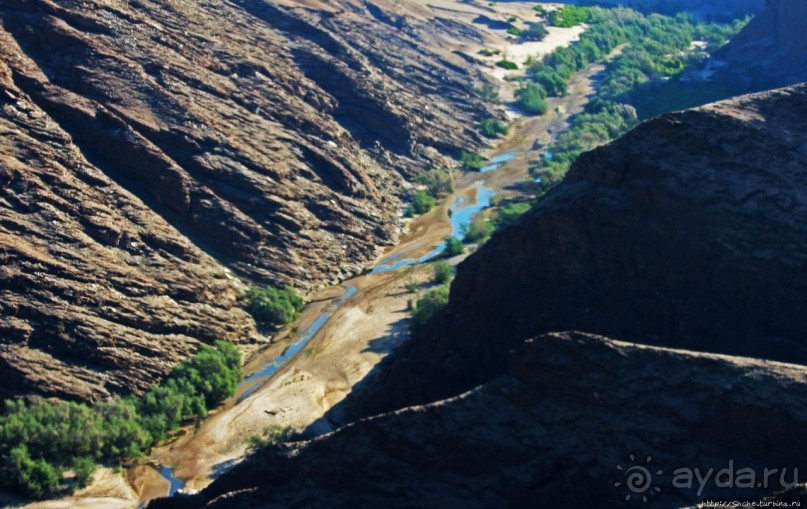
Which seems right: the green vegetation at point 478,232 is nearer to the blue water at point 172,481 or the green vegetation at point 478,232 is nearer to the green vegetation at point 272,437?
the green vegetation at point 272,437

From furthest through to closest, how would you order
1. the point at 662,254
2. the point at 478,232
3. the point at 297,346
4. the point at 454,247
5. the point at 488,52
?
the point at 488,52 → the point at 478,232 → the point at 454,247 → the point at 297,346 → the point at 662,254

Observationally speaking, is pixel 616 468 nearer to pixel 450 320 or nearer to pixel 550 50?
pixel 450 320

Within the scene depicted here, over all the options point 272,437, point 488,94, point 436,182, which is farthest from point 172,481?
point 488,94

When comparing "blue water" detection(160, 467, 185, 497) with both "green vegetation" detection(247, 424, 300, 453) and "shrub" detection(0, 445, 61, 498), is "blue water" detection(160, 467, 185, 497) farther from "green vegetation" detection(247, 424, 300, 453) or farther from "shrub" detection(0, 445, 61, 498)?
"shrub" detection(0, 445, 61, 498)

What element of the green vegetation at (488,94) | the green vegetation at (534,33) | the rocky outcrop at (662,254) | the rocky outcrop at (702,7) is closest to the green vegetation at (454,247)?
the rocky outcrop at (662,254)

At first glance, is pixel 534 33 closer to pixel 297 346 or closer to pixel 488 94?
pixel 488 94

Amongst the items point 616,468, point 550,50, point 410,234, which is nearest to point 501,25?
point 550,50
